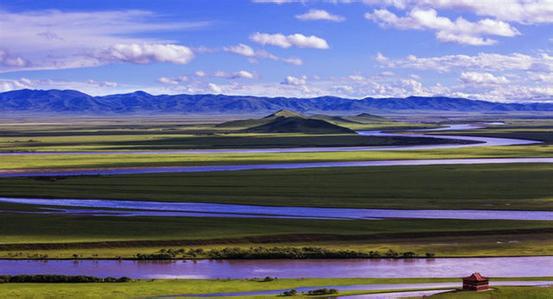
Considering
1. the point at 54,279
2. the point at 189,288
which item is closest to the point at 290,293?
the point at 189,288

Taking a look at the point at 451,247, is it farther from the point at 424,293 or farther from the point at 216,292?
the point at 216,292

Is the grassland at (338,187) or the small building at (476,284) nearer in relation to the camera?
the small building at (476,284)

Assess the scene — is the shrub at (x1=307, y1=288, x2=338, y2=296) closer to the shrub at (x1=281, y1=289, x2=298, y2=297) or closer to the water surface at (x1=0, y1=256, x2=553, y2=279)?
the shrub at (x1=281, y1=289, x2=298, y2=297)

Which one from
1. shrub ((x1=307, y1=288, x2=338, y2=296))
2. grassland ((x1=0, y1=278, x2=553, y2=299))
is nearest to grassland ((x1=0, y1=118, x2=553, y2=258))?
grassland ((x1=0, y1=278, x2=553, y2=299))

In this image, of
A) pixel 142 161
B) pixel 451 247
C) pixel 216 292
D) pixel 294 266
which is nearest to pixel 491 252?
pixel 451 247

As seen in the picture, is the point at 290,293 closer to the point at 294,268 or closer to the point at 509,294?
the point at 294,268

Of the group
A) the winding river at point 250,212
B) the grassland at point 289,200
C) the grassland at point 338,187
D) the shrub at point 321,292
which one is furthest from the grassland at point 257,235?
the shrub at point 321,292

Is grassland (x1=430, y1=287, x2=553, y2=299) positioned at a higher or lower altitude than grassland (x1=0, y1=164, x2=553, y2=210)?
lower

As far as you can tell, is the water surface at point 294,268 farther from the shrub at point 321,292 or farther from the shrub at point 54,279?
the shrub at point 321,292

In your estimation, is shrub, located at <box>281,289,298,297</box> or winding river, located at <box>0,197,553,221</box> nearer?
shrub, located at <box>281,289,298,297</box>
